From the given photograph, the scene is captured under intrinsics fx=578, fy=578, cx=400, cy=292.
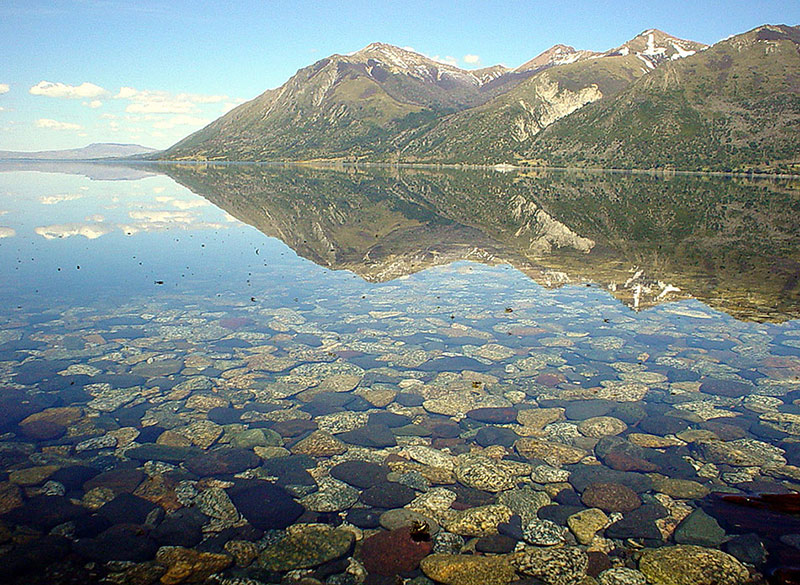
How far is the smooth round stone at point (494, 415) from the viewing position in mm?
14031

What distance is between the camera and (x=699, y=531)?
9633mm

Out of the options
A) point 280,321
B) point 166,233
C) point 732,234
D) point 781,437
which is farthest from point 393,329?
point 732,234

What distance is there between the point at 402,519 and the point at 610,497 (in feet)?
12.9

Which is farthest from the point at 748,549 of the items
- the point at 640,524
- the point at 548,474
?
the point at 548,474

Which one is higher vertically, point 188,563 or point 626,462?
point 188,563

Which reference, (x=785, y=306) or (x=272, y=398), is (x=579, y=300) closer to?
(x=785, y=306)

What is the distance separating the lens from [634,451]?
1254 centimetres

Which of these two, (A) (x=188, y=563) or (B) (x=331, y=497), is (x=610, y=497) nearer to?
(B) (x=331, y=497)

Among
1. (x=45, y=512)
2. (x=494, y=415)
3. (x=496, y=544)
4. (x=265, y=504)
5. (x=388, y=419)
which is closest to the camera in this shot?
(x=496, y=544)

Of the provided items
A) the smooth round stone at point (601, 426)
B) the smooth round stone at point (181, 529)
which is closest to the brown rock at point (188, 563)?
the smooth round stone at point (181, 529)

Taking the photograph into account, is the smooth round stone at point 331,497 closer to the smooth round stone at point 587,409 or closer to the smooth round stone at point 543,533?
the smooth round stone at point 543,533

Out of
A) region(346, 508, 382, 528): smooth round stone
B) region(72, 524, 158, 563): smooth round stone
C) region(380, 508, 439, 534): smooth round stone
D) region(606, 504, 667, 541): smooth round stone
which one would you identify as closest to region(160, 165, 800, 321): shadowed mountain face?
region(606, 504, 667, 541): smooth round stone

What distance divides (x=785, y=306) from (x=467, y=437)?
66.3 ft

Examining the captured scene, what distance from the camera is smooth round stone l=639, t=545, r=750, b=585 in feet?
27.6
